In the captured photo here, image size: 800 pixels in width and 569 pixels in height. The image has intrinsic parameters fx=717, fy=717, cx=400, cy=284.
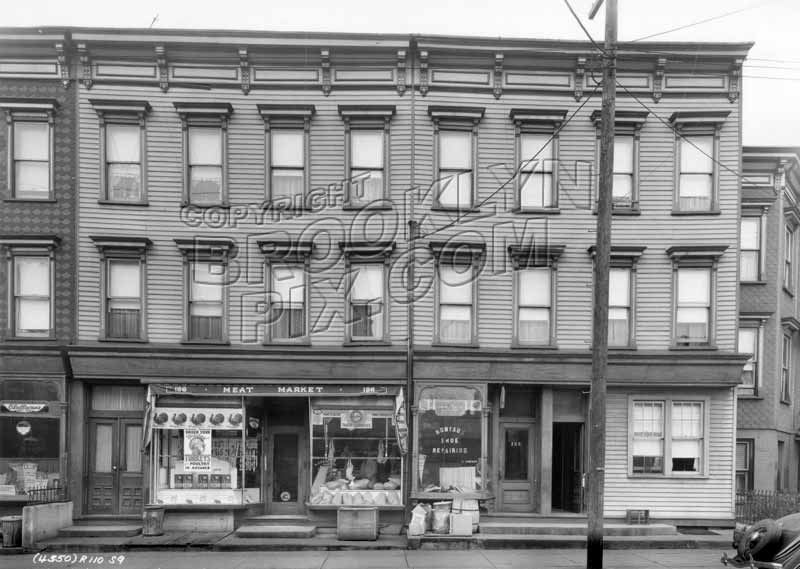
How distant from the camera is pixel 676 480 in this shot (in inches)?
698

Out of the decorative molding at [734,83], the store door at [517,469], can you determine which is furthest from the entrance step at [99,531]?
the decorative molding at [734,83]

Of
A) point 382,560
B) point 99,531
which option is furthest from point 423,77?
point 99,531

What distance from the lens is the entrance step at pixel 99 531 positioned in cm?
1636

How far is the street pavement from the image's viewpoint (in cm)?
1372

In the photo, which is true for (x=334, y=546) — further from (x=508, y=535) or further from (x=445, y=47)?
(x=445, y=47)

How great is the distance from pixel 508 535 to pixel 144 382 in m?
9.34

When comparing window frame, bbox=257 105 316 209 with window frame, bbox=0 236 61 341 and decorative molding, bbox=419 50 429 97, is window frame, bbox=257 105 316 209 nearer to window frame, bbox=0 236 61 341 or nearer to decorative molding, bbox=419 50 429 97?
decorative molding, bbox=419 50 429 97

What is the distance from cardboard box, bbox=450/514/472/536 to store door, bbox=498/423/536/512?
241cm

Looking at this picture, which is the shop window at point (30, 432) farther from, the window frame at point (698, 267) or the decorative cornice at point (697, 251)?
the decorative cornice at point (697, 251)

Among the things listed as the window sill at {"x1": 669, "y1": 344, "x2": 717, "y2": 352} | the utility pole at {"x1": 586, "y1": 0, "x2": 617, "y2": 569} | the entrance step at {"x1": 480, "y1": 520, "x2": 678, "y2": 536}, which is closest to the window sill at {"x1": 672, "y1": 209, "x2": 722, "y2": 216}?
the window sill at {"x1": 669, "y1": 344, "x2": 717, "y2": 352}

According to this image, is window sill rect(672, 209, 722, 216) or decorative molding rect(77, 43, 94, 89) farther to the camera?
window sill rect(672, 209, 722, 216)

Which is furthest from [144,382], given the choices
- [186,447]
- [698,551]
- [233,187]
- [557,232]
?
[698,551]

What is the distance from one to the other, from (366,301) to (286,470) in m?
4.80

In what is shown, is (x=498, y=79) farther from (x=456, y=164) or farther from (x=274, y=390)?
(x=274, y=390)
